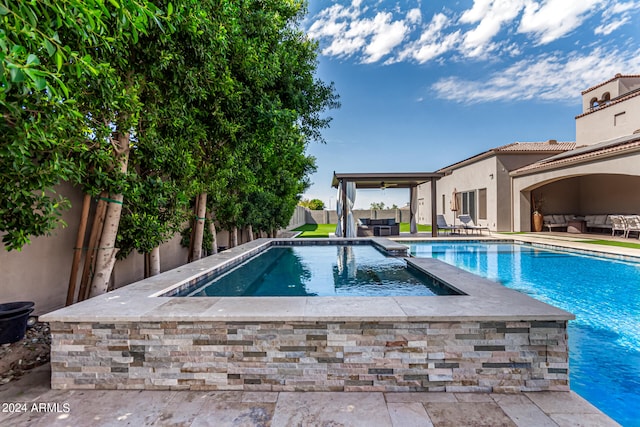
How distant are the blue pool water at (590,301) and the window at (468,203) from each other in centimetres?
822

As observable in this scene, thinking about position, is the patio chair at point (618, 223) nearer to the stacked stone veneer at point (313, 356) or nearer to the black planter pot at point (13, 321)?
the stacked stone veneer at point (313, 356)

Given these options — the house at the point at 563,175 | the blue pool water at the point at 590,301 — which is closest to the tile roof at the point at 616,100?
the house at the point at 563,175

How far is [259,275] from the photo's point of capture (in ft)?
21.0

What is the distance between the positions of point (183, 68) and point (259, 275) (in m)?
3.95

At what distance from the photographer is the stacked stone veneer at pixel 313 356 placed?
259 centimetres

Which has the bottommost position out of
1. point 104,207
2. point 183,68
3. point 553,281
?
point 553,281

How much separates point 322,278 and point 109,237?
3.62 meters

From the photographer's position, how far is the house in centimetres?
1454

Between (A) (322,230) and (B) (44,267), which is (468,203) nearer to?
(A) (322,230)

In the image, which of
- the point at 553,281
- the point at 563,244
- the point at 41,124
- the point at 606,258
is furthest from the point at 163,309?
the point at 563,244

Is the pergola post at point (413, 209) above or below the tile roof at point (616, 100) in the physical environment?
below

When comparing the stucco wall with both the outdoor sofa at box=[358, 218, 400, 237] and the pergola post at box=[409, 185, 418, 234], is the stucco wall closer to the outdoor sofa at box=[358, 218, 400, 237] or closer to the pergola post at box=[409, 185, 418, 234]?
the pergola post at box=[409, 185, 418, 234]

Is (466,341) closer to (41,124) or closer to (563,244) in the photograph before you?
(41,124)

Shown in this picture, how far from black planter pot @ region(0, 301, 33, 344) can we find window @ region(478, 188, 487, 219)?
19.7 metres
